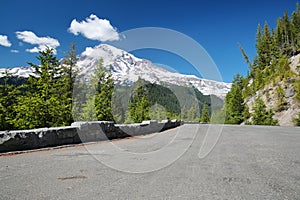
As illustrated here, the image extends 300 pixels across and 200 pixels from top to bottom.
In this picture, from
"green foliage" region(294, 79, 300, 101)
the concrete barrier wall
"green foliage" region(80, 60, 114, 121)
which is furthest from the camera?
"green foliage" region(294, 79, 300, 101)

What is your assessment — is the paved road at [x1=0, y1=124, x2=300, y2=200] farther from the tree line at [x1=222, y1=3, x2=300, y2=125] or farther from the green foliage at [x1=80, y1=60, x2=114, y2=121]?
the tree line at [x1=222, y1=3, x2=300, y2=125]

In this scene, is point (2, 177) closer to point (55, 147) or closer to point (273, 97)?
point (55, 147)

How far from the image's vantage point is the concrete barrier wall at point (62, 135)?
21.1 ft

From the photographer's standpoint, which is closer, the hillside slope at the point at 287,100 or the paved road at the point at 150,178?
the paved road at the point at 150,178

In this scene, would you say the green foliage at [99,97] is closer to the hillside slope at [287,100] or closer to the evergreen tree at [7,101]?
the evergreen tree at [7,101]

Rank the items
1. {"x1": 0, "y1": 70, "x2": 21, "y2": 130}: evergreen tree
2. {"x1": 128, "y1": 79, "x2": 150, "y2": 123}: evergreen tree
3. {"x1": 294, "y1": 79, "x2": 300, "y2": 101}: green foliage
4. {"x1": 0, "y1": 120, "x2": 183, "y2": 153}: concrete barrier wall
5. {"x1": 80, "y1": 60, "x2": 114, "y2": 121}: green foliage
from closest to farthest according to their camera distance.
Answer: {"x1": 0, "y1": 120, "x2": 183, "y2": 153}: concrete barrier wall
{"x1": 0, "y1": 70, "x2": 21, "y2": 130}: evergreen tree
{"x1": 80, "y1": 60, "x2": 114, "y2": 121}: green foliage
{"x1": 294, "y1": 79, "x2": 300, "y2": 101}: green foliage
{"x1": 128, "y1": 79, "x2": 150, "y2": 123}: evergreen tree

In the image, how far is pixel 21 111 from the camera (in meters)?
14.5

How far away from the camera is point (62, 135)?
25.9 feet

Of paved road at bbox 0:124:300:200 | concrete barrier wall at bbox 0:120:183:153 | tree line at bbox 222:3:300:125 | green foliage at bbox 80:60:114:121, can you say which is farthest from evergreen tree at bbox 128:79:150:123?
paved road at bbox 0:124:300:200

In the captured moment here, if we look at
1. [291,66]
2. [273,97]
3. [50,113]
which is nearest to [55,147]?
[50,113]

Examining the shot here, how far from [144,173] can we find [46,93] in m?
15.9

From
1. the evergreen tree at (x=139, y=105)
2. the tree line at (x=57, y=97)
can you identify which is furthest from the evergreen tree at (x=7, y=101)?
the evergreen tree at (x=139, y=105)

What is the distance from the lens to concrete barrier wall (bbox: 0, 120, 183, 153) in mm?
6421

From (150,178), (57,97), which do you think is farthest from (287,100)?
(150,178)
